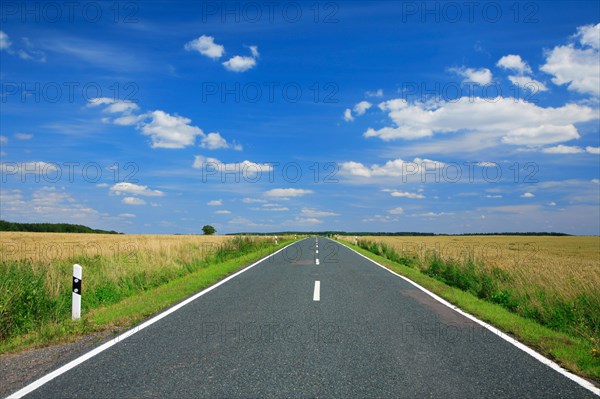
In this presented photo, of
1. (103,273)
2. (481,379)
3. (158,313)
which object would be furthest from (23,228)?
(481,379)

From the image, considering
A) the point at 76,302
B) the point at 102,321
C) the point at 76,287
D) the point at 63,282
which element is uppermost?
the point at 76,287

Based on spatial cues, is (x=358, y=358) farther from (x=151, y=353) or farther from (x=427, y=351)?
(x=151, y=353)

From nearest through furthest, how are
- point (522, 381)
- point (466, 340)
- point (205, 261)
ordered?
point (522, 381) → point (466, 340) → point (205, 261)

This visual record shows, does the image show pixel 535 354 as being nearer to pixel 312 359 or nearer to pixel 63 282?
pixel 312 359

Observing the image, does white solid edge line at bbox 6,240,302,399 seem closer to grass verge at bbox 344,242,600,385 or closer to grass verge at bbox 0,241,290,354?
grass verge at bbox 0,241,290,354

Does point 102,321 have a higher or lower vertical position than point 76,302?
lower

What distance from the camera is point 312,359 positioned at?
5.48 m

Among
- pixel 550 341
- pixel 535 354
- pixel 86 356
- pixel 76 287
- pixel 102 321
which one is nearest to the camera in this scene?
pixel 86 356

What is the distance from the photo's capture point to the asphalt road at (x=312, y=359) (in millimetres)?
4449

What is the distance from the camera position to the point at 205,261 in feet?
71.1

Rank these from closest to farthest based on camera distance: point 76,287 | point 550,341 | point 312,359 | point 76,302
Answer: point 312,359 < point 550,341 < point 76,302 < point 76,287

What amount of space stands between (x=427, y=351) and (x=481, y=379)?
1.16 meters

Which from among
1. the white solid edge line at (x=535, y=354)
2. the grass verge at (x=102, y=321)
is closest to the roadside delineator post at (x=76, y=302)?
the grass verge at (x=102, y=321)

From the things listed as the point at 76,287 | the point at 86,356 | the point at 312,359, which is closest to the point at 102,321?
the point at 76,287
